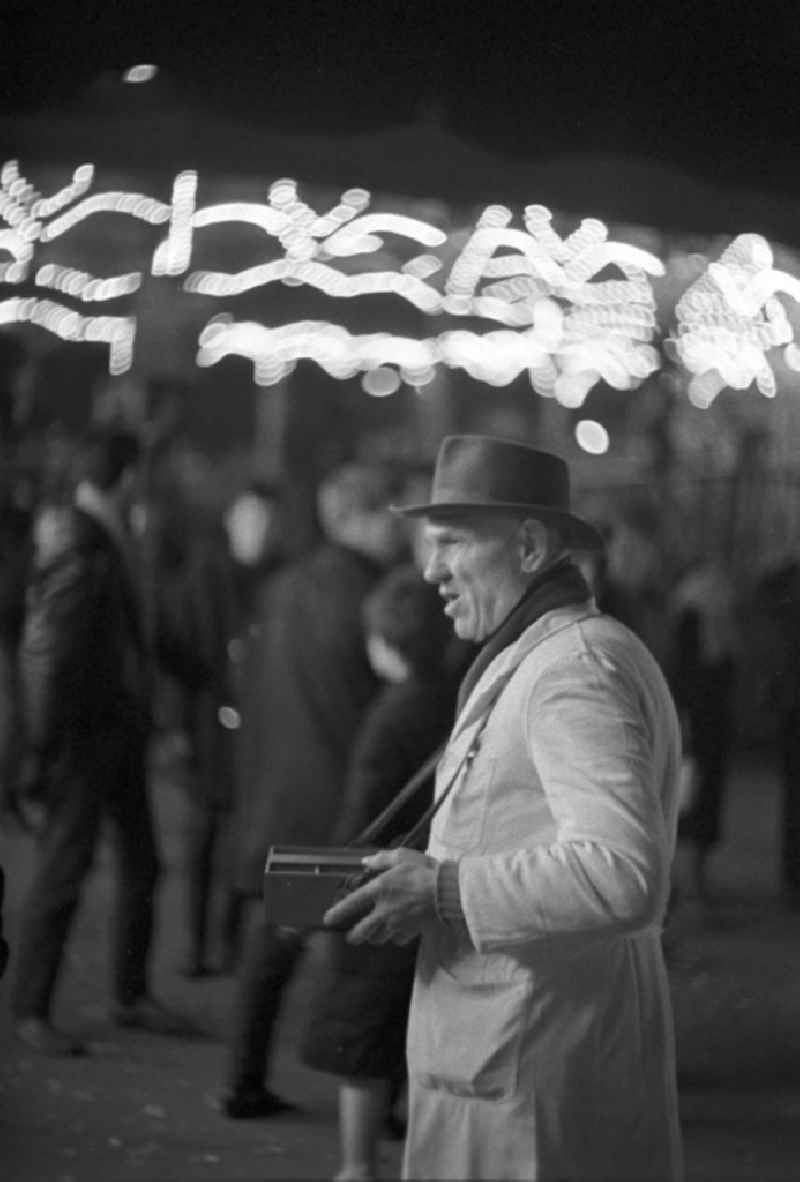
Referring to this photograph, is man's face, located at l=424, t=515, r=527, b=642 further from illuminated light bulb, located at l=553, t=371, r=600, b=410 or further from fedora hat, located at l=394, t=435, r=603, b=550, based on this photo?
illuminated light bulb, located at l=553, t=371, r=600, b=410

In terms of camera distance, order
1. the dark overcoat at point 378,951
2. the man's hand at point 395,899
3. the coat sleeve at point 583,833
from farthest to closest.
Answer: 1. the dark overcoat at point 378,951
2. the man's hand at point 395,899
3. the coat sleeve at point 583,833

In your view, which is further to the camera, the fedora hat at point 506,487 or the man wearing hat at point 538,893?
the fedora hat at point 506,487

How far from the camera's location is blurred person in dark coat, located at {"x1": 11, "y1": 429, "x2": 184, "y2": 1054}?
2543 millimetres

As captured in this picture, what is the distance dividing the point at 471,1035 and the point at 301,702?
0.88 meters

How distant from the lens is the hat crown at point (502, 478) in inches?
77.9

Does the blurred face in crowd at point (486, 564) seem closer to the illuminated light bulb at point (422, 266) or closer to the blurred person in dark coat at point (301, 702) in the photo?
the blurred person in dark coat at point (301, 702)

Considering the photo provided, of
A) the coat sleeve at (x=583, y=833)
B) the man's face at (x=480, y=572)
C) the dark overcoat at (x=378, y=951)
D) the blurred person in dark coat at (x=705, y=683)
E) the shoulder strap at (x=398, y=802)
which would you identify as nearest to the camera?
the coat sleeve at (x=583, y=833)

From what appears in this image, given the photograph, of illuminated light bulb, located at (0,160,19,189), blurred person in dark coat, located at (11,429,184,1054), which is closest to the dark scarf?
blurred person in dark coat, located at (11,429,184,1054)

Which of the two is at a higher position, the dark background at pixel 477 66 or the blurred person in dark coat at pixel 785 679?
the dark background at pixel 477 66

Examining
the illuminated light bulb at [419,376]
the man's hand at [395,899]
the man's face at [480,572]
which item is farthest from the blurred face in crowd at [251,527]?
the man's hand at [395,899]

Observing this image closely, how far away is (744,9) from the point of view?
102 inches

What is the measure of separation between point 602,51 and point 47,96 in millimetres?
1003

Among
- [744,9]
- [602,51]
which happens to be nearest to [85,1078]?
[602,51]

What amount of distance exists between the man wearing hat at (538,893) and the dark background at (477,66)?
0.99m
